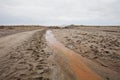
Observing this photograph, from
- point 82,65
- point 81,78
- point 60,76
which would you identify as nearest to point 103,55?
point 82,65

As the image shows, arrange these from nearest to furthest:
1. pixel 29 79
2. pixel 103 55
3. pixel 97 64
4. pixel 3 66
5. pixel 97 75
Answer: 1. pixel 29 79
2. pixel 97 75
3. pixel 3 66
4. pixel 97 64
5. pixel 103 55

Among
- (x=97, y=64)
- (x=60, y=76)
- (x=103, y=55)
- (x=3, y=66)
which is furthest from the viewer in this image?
(x=103, y=55)

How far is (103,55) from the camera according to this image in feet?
28.9

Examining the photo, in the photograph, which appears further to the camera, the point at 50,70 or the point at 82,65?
the point at 82,65

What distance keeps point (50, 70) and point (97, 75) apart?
2.12 meters

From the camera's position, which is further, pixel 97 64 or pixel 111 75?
pixel 97 64

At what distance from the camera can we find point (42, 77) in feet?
17.7

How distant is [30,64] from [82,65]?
9.28 ft

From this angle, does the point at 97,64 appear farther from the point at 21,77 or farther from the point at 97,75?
the point at 21,77

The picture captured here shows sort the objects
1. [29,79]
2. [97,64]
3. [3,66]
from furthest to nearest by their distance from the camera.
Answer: [97,64], [3,66], [29,79]

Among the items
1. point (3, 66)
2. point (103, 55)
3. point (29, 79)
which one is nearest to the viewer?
point (29, 79)

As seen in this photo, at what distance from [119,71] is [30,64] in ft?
14.5

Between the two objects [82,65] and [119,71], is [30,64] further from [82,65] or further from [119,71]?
[119,71]

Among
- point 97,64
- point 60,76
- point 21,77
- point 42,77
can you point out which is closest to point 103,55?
point 97,64
